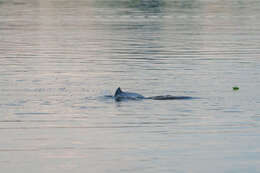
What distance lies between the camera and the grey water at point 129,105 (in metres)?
16.8

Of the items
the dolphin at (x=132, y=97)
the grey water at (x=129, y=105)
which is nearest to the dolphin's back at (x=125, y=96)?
the dolphin at (x=132, y=97)

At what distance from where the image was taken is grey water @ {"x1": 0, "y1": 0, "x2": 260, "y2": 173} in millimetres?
16766

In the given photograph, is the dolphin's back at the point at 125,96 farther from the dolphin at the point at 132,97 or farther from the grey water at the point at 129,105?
the grey water at the point at 129,105

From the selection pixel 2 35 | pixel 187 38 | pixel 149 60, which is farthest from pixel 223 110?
pixel 2 35

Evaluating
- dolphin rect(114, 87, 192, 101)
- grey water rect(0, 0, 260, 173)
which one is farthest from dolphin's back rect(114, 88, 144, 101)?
grey water rect(0, 0, 260, 173)

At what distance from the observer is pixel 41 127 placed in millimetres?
20312

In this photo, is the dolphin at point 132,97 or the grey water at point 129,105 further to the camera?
the dolphin at point 132,97

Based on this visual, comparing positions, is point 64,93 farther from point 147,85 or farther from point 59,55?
point 59,55

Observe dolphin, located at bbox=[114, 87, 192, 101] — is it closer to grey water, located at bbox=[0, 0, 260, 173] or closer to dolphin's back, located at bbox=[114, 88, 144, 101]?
dolphin's back, located at bbox=[114, 88, 144, 101]

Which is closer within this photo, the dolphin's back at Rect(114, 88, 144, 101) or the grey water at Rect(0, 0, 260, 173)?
the grey water at Rect(0, 0, 260, 173)

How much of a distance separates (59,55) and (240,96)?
15.7 metres

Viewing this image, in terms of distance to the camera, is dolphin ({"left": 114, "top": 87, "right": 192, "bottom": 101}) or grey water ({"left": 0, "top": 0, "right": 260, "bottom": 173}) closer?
grey water ({"left": 0, "top": 0, "right": 260, "bottom": 173})

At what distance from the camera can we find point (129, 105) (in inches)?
940

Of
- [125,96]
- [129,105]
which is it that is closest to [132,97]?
[125,96]
